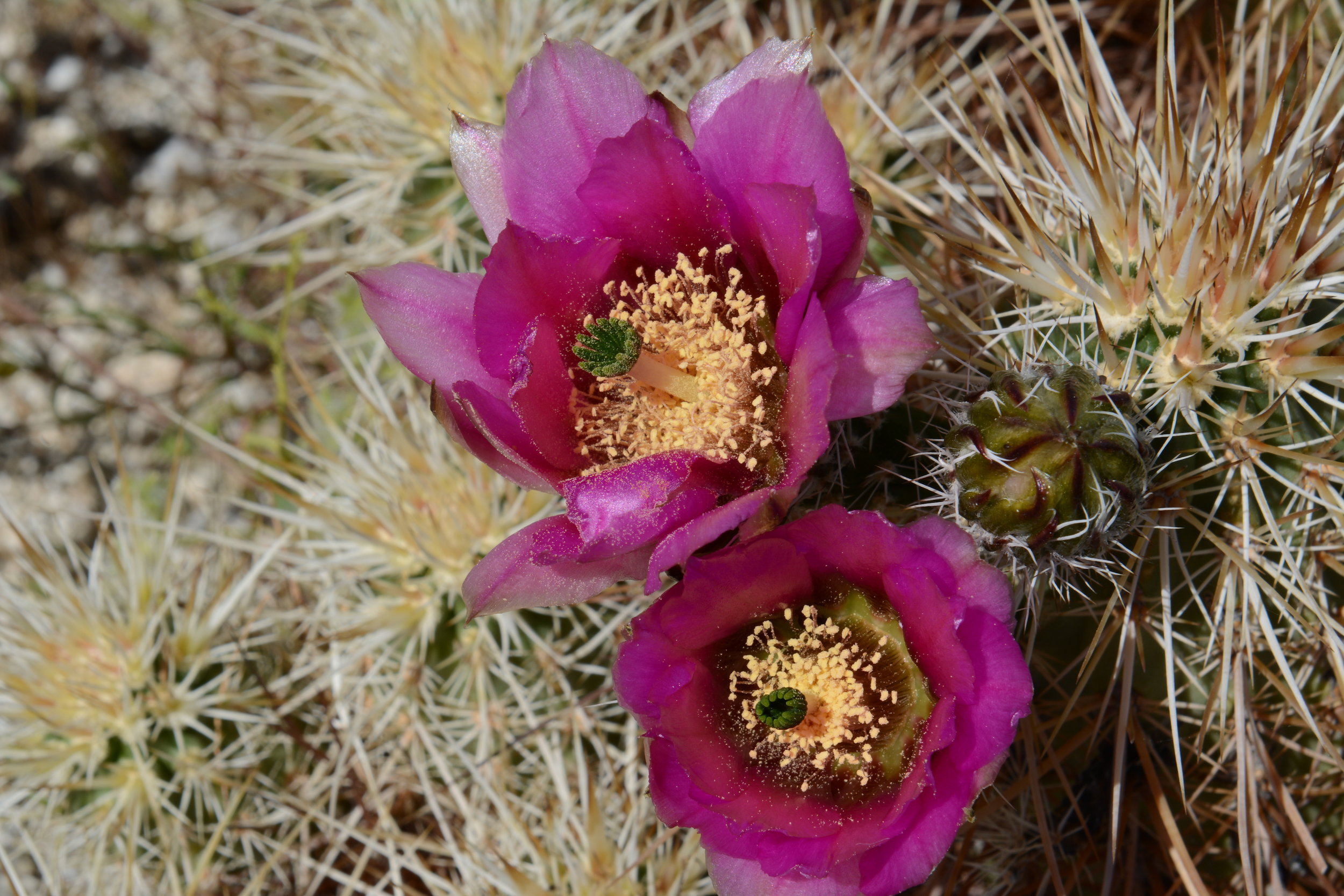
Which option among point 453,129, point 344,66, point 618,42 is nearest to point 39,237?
point 344,66

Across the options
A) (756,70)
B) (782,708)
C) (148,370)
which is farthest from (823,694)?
(148,370)

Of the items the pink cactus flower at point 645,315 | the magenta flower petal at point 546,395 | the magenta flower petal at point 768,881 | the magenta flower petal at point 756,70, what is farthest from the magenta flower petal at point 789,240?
the magenta flower petal at point 768,881

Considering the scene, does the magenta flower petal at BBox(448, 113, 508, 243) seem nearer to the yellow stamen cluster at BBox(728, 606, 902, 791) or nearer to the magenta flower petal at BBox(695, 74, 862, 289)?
the magenta flower petal at BBox(695, 74, 862, 289)

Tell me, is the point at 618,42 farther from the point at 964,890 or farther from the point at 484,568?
the point at 964,890

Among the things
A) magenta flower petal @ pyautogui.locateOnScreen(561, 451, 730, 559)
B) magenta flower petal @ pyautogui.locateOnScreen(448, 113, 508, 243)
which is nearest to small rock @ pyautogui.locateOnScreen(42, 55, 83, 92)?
magenta flower petal @ pyautogui.locateOnScreen(448, 113, 508, 243)

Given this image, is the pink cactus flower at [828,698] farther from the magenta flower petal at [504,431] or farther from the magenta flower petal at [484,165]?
the magenta flower petal at [484,165]

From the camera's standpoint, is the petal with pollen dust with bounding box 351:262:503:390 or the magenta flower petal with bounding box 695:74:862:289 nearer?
the magenta flower petal with bounding box 695:74:862:289
